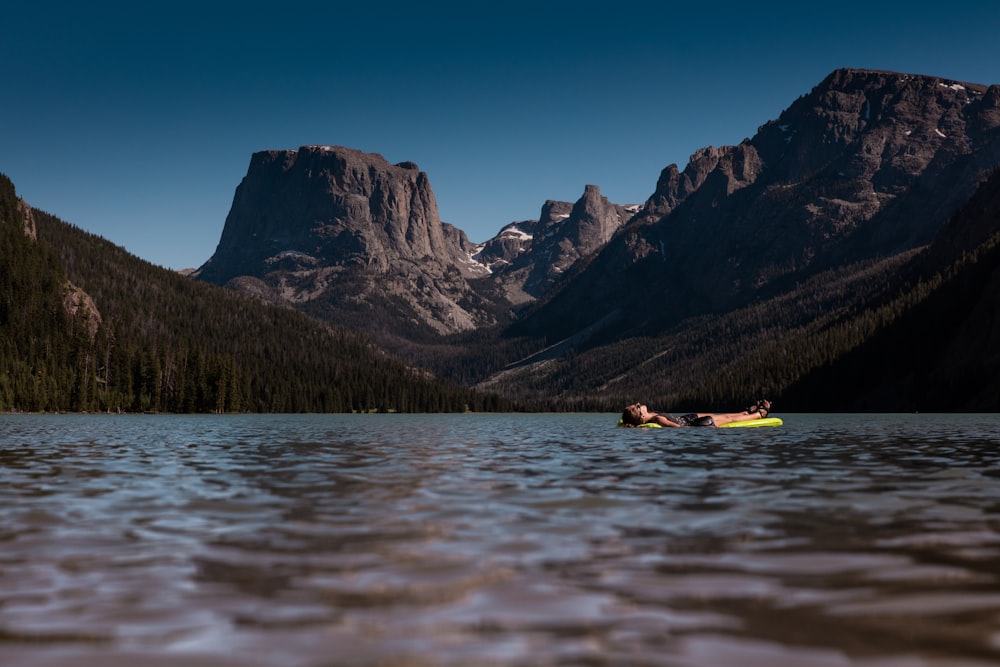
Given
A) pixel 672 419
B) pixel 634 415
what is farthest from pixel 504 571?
pixel 672 419

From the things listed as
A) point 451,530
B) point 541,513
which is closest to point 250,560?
point 451,530

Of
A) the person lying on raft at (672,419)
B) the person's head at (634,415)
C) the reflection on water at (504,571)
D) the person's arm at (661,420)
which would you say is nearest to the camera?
the reflection on water at (504,571)

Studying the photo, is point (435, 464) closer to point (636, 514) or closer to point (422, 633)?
point (636, 514)

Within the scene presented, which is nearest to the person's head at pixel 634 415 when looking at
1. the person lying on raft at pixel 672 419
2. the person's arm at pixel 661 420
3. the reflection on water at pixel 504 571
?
the person lying on raft at pixel 672 419

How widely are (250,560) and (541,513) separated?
7362 millimetres

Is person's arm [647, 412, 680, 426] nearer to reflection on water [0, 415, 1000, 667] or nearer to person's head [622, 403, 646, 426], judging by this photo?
person's head [622, 403, 646, 426]

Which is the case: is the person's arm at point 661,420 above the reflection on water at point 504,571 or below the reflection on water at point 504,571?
above

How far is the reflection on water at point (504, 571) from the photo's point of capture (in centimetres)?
862

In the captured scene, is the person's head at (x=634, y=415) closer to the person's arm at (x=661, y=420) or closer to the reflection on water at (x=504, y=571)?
the person's arm at (x=661, y=420)

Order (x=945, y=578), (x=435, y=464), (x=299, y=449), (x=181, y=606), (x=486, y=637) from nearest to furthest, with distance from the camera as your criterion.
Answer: (x=486, y=637) → (x=181, y=606) → (x=945, y=578) → (x=435, y=464) → (x=299, y=449)

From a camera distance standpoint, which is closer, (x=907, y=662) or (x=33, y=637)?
(x=907, y=662)

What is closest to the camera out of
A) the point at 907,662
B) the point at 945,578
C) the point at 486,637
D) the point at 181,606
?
the point at 907,662

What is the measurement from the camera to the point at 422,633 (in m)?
9.11

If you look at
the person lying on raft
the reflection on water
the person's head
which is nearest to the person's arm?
the person lying on raft
